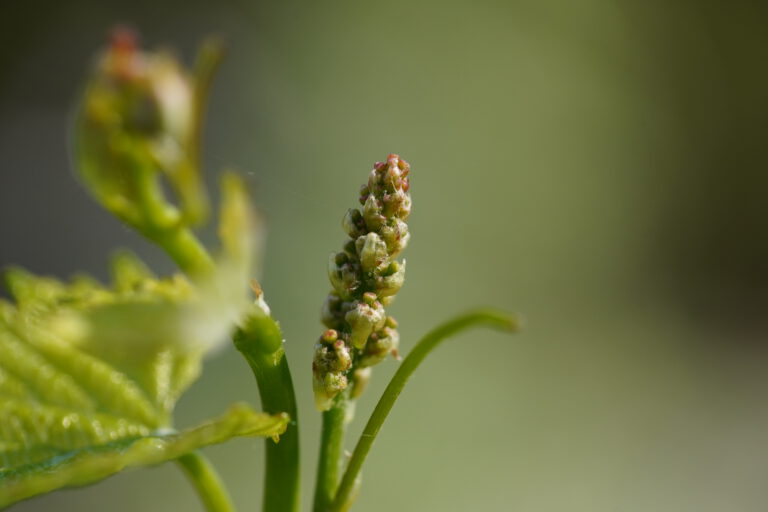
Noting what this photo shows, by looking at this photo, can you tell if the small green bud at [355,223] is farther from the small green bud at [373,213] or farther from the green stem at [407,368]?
the green stem at [407,368]

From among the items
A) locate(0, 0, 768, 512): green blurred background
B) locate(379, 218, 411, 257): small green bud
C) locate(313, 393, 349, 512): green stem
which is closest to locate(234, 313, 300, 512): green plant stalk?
locate(313, 393, 349, 512): green stem

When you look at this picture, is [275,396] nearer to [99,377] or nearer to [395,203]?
[395,203]

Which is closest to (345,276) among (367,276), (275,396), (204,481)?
(367,276)

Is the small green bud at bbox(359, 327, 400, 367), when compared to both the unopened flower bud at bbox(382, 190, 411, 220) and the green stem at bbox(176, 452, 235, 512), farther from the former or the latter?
the green stem at bbox(176, 452, 235, 512)

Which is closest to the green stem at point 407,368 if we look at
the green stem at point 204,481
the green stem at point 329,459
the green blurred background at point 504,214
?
the green stem at point 329,459

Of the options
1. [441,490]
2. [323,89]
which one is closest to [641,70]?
[323,89]

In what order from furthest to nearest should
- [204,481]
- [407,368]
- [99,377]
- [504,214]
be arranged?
1. [504,214]
2. [99,377]
3. [204,481]
4. [407,368]

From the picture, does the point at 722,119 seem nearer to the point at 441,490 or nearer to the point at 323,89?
the point at 323,89
